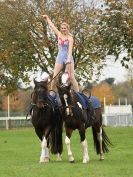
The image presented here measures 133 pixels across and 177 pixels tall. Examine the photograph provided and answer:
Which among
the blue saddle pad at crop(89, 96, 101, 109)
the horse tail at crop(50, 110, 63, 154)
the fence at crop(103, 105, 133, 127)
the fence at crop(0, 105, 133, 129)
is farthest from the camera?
the fence at crop(103, 105, 133, 127)

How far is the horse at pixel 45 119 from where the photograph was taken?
17.1 metres

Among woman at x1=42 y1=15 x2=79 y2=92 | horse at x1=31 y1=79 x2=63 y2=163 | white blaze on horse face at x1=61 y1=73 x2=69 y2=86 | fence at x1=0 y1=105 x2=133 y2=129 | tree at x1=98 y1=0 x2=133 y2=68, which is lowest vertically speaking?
fence at x1=0 y1=105 x2=133 y2=129

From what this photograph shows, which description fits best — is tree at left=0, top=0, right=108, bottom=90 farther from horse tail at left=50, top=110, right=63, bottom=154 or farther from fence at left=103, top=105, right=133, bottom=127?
horse tail at left=50, top=110, right=63, bottom=154

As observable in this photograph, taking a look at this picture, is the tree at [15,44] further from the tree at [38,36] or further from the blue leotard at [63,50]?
the blue leotard at [63,50]

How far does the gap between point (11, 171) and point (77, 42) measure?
37.8 metres

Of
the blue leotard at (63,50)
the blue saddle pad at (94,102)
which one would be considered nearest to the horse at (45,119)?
Answer: the blue leotard at (63,50)

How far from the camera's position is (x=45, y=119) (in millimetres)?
17719

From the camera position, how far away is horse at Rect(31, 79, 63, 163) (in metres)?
17.1

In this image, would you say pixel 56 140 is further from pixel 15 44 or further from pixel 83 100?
pixel 15 44

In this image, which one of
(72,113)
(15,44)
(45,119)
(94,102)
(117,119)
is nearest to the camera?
(72,113)

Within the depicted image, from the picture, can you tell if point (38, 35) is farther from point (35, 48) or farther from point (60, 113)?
point (60, 113)

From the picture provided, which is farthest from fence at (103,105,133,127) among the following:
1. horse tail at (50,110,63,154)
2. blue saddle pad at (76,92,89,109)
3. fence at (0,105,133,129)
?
blue saddle pad at (76,92,89,109)

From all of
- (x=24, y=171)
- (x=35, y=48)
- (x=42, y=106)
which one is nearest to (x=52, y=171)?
(x=24, y=171)

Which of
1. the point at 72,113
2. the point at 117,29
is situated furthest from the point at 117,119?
the point at 72,113
